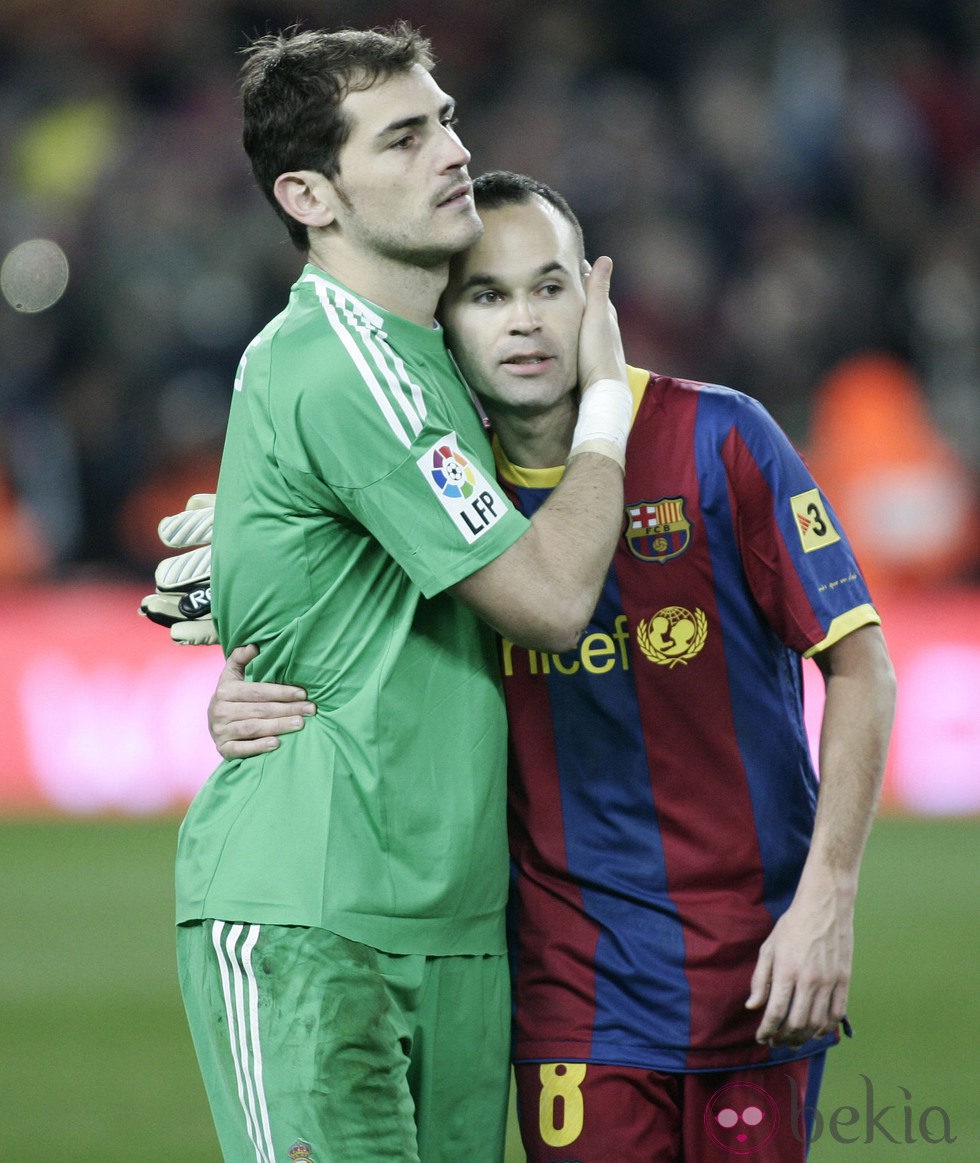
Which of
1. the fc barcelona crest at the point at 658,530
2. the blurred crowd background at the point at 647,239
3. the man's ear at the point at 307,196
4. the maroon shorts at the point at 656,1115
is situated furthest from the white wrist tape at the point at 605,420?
the blurred crowd background at the point at 647,239

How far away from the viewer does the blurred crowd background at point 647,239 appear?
9961 mm

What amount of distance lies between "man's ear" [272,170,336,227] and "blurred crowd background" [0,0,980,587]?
6.95m

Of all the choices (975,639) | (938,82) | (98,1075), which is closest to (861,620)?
(98,1075)

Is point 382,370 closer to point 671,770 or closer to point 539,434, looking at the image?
point 539,434

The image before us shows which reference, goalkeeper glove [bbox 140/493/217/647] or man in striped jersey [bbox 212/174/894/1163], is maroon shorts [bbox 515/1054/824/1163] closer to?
man in striped jersey [bbox 212/174/894/1163]

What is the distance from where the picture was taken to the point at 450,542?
8.21 ft

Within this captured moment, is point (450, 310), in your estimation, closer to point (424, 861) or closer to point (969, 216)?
point (424, 861)

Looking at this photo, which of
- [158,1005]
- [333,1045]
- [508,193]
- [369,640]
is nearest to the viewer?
[333,1045]

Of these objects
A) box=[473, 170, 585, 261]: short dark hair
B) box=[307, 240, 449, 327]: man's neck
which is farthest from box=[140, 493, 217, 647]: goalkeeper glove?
box=[473, 170, 585, 261]: short dark hair

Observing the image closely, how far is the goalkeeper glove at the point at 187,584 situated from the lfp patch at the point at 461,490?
573 millimetres

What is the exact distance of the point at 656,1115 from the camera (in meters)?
2.77

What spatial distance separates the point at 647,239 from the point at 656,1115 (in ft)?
26.8

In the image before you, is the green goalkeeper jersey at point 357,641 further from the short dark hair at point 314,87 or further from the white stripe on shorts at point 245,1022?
the short dark hair at point 314,87

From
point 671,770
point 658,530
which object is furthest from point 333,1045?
point 658,530
